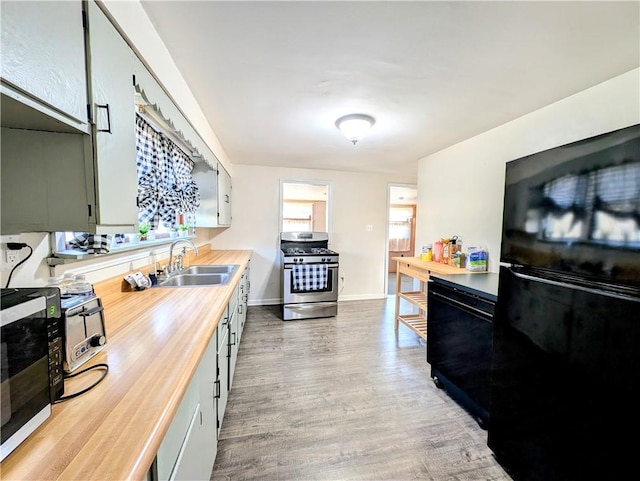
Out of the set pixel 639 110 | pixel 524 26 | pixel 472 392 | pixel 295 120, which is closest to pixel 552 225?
pixel 639 110

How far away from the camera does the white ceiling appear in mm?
1145

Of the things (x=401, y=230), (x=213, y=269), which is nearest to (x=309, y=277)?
(x=213, y=269)

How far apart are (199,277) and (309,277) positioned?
166 centimetres

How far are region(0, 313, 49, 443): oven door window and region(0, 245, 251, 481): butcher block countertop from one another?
0.20ft

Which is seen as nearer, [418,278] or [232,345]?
[232,345]

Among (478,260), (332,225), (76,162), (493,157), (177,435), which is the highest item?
(493,157)

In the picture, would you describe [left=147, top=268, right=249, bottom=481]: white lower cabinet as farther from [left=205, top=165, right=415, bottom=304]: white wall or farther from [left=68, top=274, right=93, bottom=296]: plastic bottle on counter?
[left=205, top=165, right=415, bottom=304]: white wall

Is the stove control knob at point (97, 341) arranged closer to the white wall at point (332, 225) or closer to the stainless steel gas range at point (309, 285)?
the stainless steel gas range at point (309, 285)

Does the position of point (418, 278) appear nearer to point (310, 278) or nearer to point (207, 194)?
point (310, 278)

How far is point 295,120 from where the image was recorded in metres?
2.32

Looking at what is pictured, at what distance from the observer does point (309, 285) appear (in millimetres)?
3752

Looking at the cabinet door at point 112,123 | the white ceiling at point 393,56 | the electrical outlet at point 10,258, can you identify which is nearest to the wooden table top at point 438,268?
the white ceiling at point 393,56

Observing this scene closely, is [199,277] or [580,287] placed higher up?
[580,287]

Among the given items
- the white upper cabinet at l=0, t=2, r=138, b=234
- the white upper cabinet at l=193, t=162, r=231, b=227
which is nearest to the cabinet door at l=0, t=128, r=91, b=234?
the white upper cabinet at l=0, t=2, r=138, b=234
